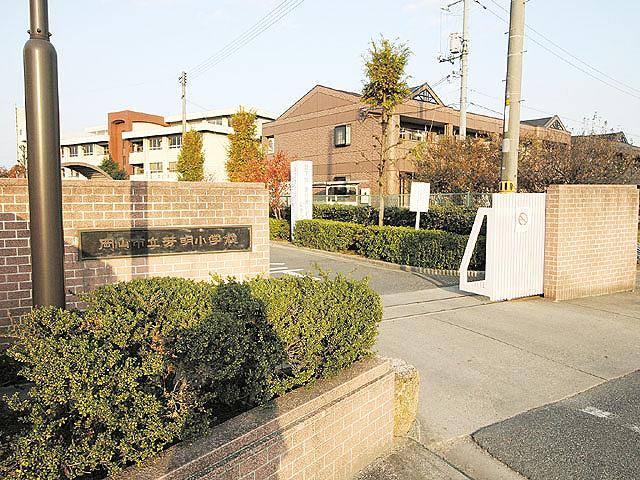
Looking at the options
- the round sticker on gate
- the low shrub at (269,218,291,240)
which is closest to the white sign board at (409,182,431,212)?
the round sticker on gate

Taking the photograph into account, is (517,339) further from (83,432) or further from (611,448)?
(83,432)

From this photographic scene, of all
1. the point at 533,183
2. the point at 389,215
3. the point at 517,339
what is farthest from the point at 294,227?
the point at 517,339

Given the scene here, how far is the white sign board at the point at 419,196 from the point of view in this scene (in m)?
13.4

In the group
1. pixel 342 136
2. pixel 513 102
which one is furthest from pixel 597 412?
pixel 342 136

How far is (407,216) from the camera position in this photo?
15797 mm

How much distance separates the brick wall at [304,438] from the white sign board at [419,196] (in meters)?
10.2

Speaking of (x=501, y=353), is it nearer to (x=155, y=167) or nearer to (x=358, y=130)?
(x=358, y=130)

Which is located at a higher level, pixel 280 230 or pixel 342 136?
pixel 342 136

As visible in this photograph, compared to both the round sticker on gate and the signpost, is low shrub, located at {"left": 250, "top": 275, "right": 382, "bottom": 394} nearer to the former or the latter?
the round sticker on gate

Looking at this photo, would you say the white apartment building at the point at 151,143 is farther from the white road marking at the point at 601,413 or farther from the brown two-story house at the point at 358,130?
the white road marking at the point at 601,413

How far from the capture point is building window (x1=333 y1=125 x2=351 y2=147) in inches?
1171

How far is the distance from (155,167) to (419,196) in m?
43.5

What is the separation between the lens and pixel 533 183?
1631cm

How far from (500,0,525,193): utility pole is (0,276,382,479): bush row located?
6.27 m
